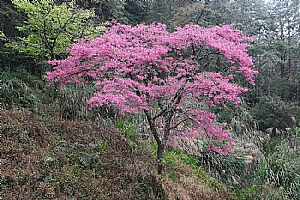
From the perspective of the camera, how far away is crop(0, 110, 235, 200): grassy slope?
346 centimetres

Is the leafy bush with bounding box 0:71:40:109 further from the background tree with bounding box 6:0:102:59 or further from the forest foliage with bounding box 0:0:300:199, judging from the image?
the background tree with bounding box 6:0:102:59

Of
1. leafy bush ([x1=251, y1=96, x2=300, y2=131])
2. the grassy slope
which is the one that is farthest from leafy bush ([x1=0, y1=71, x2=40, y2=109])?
leafy bush ([x1=251, y1=96, x2=300, y2=131])

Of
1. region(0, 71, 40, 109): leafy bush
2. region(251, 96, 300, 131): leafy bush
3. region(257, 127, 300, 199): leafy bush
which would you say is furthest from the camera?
region(251, 96, 300, 131): leafy bush

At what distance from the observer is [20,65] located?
7.58 metres

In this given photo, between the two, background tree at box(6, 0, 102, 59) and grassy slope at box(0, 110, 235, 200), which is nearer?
grassy slope at box(0, 110, 235, 200)

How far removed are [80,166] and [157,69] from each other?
6.44 feet

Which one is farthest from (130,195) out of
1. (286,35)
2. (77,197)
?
(286,35)

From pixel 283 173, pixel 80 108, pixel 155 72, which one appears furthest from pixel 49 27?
pixel 283 173

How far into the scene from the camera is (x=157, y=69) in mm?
4461

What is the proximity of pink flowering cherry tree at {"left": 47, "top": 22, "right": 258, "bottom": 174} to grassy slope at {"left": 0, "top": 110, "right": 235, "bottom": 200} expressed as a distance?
57cm

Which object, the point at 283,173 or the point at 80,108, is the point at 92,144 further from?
the point at 283,173

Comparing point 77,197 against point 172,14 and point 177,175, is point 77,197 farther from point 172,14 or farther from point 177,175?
point 172,14

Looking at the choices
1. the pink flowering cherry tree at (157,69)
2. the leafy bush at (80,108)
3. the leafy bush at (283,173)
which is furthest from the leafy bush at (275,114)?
the leafy bush at (80,108)

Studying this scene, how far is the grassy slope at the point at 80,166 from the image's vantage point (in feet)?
11.4
